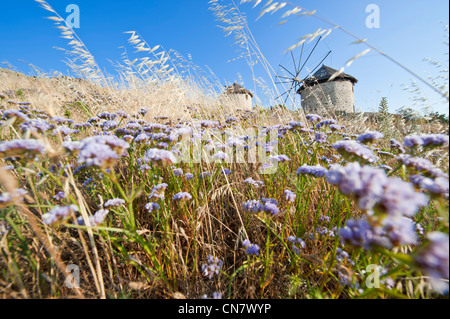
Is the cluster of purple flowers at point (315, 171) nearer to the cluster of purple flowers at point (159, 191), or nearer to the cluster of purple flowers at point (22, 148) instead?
the cluster of purple flowers at point (159, 191)

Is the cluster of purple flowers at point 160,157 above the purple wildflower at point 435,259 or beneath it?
above

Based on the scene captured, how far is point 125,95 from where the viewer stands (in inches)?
183

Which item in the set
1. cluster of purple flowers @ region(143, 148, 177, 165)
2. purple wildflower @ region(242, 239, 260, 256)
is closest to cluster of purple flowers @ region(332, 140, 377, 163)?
purple wildflower @ region(242, 239, 260, 256)

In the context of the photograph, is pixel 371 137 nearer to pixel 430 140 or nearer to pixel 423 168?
pixel 430 140

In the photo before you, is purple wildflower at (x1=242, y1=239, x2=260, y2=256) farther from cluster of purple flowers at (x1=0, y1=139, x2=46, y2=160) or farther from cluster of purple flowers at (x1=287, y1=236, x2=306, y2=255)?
cluster of purple flowers at (x1=0, y1=139, x2=46, y2=160)

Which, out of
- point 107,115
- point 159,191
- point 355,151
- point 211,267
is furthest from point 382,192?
point 107,115

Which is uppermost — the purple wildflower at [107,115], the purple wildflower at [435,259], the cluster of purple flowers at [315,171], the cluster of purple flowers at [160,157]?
the purple wildflower at [107,115]

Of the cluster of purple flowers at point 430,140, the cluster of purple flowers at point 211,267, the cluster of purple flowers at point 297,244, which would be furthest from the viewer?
the cluster of purple flowers at point 297,244

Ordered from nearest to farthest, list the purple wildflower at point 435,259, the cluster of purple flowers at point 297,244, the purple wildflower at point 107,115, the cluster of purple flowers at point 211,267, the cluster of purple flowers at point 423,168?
the purple wildflower at point 435,259 → the cluster of purple flowers at point 423,168 → the cluster of purple flowers at point 211,267 → the cluster of purple flowers at point 297,244 → the purple wildflower at point 107,115

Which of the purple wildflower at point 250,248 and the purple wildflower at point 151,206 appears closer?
the purple wildflower at point 250,248

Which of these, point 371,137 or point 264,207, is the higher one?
point 371,137

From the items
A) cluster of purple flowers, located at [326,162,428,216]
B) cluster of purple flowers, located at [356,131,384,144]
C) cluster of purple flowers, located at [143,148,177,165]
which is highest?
cluster of purple flowers, located at [356,131,384,144]

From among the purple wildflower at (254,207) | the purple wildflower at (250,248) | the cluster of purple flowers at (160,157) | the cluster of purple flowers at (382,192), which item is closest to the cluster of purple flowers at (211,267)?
the purple wildflower at (250,248)

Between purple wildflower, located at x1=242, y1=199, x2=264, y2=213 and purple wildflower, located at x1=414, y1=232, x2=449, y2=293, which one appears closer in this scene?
purple wildflower, located at x1=414, y1=232, x2=449, y2=293
